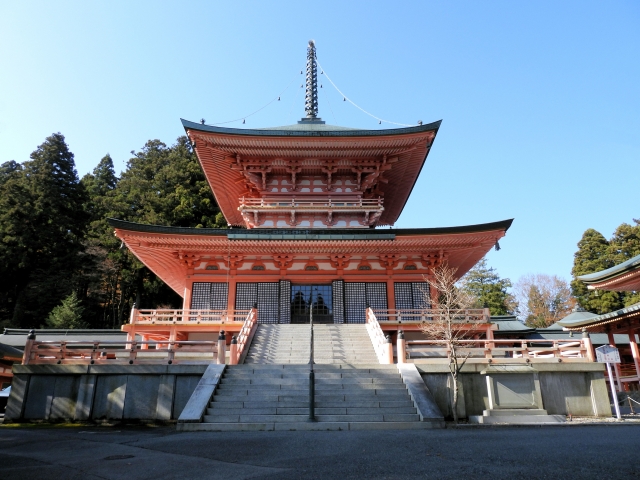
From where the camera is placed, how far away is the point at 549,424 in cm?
1117

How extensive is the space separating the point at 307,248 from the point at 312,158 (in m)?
5.73

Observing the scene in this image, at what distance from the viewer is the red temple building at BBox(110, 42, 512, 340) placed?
18953 millimetres

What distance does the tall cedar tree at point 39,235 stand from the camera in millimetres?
39312

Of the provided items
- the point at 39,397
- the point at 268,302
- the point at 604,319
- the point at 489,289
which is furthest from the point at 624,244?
the point at 39,397

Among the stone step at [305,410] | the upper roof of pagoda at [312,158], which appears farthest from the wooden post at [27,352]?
the upper roof of pagoda at [312,158]

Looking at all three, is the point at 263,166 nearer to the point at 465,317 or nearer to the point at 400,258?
the point at 400,258


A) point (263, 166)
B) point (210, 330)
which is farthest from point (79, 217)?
point (210, 330)

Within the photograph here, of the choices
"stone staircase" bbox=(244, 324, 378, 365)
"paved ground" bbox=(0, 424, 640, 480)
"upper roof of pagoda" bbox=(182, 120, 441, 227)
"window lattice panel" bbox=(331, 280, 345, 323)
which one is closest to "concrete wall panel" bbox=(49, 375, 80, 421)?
"paved ground" bbox=(0, 424, 640, 480)

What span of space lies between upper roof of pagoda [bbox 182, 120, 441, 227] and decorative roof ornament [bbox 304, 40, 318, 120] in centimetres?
686

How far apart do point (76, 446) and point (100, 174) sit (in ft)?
174

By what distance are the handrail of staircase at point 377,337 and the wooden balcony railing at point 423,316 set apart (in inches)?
44.1

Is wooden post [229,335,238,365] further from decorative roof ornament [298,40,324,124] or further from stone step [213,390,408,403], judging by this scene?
decorative roof ornament [298,40,324,124]

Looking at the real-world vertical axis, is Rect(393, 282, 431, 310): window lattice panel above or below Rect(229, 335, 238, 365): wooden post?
above

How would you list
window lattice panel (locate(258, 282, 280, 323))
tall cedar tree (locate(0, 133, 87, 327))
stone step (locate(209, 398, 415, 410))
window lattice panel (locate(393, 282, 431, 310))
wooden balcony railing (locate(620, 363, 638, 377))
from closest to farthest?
1. stone step (locate(209, 398, 415, 410))
2. window lattice panel (locate(258, 282, 280, 323))
3. window lattice panel (locate(393, 282, 431, 310))
4. wooden balcony railing (locate(620, 363, 638, 377))
5. tall cedar tree (locate(0, 133, 87, 327))
